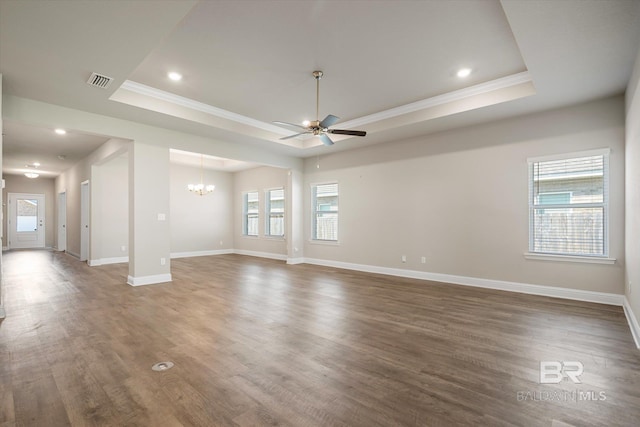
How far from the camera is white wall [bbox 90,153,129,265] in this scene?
24.7 ft

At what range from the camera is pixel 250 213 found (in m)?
10.2

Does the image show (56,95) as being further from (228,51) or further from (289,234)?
(289,234)

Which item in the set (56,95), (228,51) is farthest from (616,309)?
(56,95)

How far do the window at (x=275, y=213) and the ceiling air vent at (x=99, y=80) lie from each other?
5.63 metres

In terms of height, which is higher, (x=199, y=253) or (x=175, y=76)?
(x=175, y=76)

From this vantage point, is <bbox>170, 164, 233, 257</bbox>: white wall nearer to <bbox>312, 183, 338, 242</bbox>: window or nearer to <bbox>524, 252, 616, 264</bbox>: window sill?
<bbox>312, 183, 338, 242</bbox>: window

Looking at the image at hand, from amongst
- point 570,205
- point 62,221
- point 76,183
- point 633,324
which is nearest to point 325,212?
point 570,205

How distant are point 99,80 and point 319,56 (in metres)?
2.66

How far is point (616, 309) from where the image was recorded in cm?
391

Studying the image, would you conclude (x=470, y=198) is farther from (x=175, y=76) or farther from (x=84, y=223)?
(x=84, y=223)

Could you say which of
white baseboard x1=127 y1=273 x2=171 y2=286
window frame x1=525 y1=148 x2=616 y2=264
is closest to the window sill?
window frame x1=525 y1=148 x2=616 y2=264

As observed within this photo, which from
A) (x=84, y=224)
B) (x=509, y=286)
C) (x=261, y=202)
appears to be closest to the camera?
(x=509, y=286)

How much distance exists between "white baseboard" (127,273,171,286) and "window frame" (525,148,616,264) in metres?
6.30

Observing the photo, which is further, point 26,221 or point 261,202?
point 26,221
